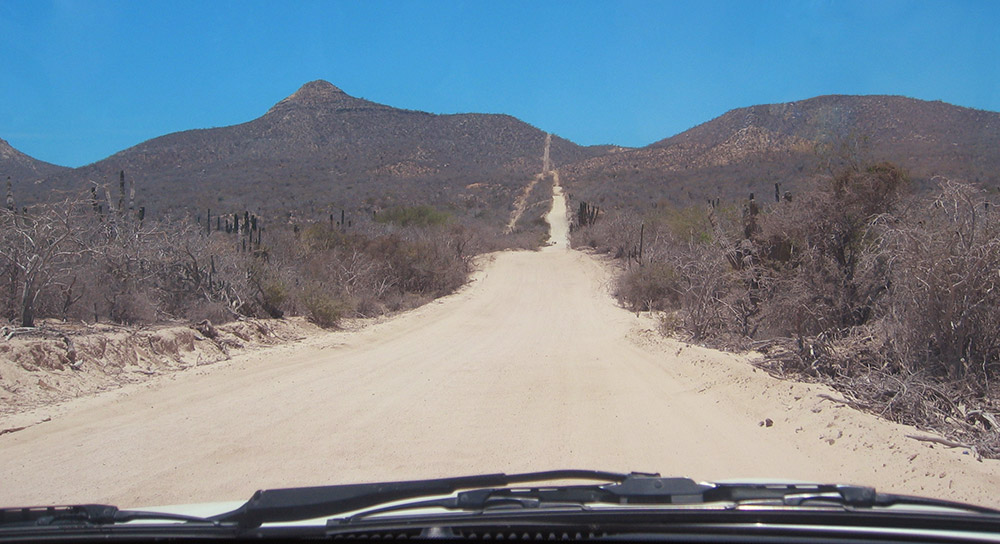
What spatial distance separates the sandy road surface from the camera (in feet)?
18.7

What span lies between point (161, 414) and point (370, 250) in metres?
14.8

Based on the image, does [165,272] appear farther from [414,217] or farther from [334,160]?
[334,160]

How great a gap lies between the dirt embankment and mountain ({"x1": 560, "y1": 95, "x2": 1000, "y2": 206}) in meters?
38.1

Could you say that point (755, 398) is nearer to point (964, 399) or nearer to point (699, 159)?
point (964, 399)

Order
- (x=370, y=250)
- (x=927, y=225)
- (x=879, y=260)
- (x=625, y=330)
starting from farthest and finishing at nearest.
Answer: (x=370, y=250) → (x=625, y=330) → (x=879, y=260) → (x=927, y=225)

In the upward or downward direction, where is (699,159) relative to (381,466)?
upward

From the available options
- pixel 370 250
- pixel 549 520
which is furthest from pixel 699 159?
pixel 549 520

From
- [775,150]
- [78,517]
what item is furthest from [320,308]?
[775,150]

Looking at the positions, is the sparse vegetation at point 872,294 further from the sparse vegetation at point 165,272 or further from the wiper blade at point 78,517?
the sparse vegetation at point 165,272

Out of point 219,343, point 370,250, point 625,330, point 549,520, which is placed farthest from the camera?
point 370,250

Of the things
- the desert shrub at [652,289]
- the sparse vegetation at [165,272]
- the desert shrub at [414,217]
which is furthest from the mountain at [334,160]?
the desert shrub at [652,289]

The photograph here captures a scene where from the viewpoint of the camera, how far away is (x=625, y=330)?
15.7 meters

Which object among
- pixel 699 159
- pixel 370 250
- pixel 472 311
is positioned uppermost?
pixel 699 159

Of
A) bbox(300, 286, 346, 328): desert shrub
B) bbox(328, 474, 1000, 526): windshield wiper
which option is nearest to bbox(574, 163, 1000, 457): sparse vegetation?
bbox(328, 474, 1000, 526): windshield wiper
